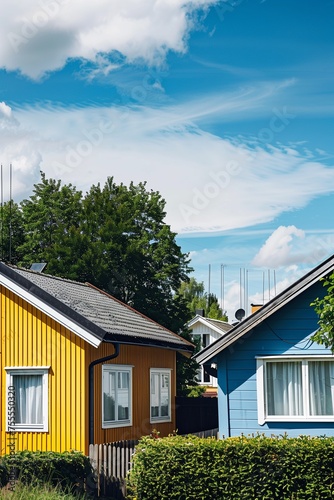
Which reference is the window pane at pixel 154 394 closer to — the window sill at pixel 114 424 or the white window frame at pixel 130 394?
the white window frame at pixel 130 394

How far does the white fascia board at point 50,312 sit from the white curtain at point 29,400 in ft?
5.71

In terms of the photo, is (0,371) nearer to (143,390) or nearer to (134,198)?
(143,390)

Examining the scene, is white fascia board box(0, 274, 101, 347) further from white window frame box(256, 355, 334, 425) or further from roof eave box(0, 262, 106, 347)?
white window frame box(256, 355, 334, 425)

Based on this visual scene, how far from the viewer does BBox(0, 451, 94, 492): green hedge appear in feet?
61.1

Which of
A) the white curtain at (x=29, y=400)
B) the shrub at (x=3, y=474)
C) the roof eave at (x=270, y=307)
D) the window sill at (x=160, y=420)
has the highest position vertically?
the roof eave at (x=270, y=307)

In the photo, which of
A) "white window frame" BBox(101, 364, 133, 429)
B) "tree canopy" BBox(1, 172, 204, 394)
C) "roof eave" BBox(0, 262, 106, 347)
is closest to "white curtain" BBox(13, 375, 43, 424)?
"white window frame" BBox(101, 364, 133, 429)

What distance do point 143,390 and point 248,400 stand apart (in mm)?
5453

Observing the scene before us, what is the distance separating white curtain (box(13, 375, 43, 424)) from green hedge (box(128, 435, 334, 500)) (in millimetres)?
5406

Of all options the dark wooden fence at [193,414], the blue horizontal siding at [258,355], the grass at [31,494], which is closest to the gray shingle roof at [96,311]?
the dark wooden fence at [193,414]

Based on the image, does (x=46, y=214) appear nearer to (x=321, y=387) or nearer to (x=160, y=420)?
(x=160, y=420)

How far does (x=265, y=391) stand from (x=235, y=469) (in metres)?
→ 4.52

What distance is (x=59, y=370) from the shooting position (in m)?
21.8

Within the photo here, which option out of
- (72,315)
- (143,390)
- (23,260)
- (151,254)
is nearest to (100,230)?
(151,254)

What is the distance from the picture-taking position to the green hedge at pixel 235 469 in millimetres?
16422
